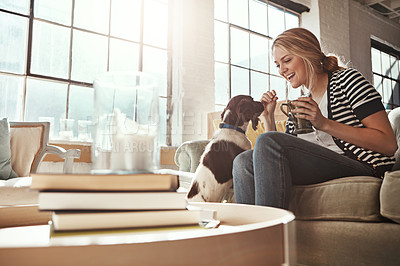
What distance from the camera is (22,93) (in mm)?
3104

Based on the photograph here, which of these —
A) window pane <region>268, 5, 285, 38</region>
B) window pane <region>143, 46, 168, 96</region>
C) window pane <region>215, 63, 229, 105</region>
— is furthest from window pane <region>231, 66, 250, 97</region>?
window pane <region>143, 46, 168, 96</region>

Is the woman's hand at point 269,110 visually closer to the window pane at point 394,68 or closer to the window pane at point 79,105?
the window pane at point 79,105

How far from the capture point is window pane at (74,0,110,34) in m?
3.45

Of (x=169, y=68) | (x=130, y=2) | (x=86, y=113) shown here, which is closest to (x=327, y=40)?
(x=169, y=68)

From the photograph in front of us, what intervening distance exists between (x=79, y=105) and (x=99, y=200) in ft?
10.7

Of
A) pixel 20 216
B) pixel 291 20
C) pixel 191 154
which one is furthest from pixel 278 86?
pixel 20 216

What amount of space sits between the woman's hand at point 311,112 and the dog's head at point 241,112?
67 centimetres

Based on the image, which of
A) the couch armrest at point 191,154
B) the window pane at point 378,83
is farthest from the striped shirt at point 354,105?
the window pane at point 378,83

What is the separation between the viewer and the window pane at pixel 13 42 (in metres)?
3.02

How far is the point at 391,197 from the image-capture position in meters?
0.95

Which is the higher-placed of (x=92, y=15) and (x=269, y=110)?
(x=92, y=15)

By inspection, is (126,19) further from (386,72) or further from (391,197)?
(386,72)

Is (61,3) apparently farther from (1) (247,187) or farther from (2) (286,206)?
(2) (286,206)

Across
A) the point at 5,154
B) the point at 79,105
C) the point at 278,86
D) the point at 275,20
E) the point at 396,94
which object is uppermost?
the point at 275,20
